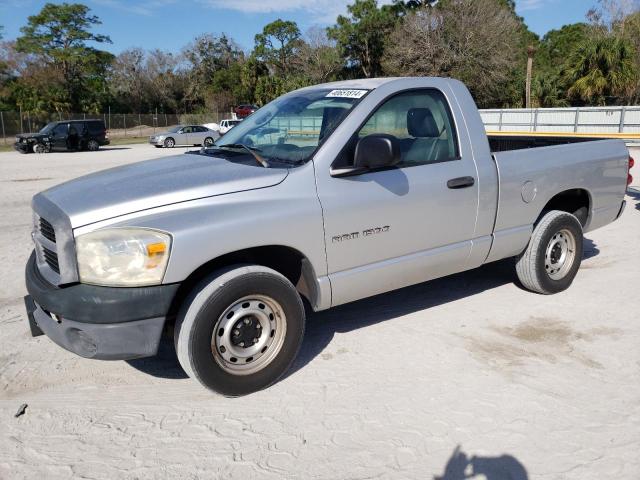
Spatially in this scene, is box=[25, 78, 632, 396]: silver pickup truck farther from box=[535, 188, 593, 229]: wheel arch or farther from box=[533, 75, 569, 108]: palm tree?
box=[533, 75, 569, 108]: palm tree

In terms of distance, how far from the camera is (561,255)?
5.32m

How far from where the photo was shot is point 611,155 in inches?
217

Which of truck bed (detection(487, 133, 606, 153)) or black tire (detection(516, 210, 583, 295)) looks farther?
truck bed (detection(487, 133, 606, 153))

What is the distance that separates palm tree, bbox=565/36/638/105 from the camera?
30.9m

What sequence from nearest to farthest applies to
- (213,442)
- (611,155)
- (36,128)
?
(213,442)
(611,155)
(36,128)

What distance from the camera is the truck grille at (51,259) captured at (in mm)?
3319

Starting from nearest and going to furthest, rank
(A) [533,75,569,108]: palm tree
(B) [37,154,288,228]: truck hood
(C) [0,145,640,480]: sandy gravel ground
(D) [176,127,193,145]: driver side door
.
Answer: (C) [0,145,640,480]: sandy gravel ground, (B) [37,154,288,228]: truck hood, (D) [176,127,193,145]: driver side door, (A) [533,75,569,108]: palm tree

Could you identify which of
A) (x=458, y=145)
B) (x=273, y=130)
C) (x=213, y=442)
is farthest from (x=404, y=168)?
(x=213, y=442)

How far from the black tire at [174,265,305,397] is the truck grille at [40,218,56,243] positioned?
901 millimetres

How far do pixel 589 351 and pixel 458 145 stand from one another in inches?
71.5

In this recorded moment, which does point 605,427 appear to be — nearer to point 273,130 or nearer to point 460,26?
point 273,130

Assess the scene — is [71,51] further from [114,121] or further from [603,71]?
[603,71]

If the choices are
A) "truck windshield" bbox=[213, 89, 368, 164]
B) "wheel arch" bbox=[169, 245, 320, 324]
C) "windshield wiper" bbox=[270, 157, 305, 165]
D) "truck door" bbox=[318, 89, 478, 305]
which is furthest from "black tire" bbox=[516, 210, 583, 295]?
"windshield wiper" bbox=[270, 157, 305, 165]

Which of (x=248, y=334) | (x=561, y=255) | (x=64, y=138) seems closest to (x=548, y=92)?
(x=64, y=138)
